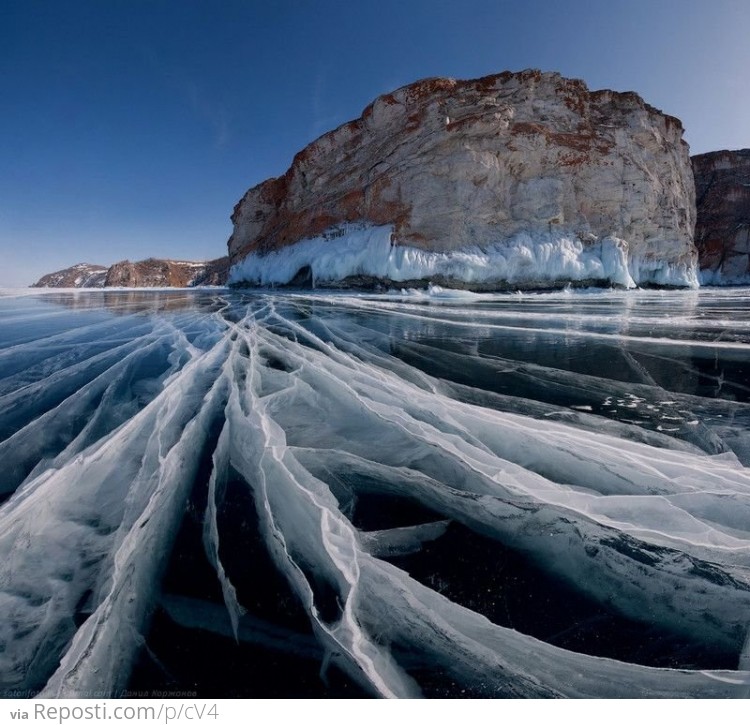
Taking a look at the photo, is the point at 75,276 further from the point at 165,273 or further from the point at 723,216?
the point at 723,216

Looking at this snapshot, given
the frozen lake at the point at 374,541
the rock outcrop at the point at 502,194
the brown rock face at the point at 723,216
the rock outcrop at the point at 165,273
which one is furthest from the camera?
the rock outcrop at the point at 165,273

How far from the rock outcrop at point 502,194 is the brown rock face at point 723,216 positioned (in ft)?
56.4

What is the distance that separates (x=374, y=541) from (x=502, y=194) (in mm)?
19372

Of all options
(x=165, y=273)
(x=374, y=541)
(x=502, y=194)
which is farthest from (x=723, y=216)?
(x=165, y=273)

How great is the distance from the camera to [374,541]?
126cm

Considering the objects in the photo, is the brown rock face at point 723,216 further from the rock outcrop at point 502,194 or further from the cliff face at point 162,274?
the cliff face at point 162,274

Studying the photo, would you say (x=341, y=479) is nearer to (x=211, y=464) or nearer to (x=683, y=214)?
(x=211, y=464)

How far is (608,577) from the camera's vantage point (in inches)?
44.0

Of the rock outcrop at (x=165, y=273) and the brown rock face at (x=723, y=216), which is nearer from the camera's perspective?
the brown rock face at (x=723, y=216)

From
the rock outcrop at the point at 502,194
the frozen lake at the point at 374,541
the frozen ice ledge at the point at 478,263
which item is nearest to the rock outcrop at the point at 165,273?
the rock outcrop at the point at 502,194

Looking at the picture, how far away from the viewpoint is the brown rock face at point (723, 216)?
32938 millimetres

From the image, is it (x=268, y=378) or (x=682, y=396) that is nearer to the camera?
(x=682, y=396)

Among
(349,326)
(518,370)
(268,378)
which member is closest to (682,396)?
(518,370)
